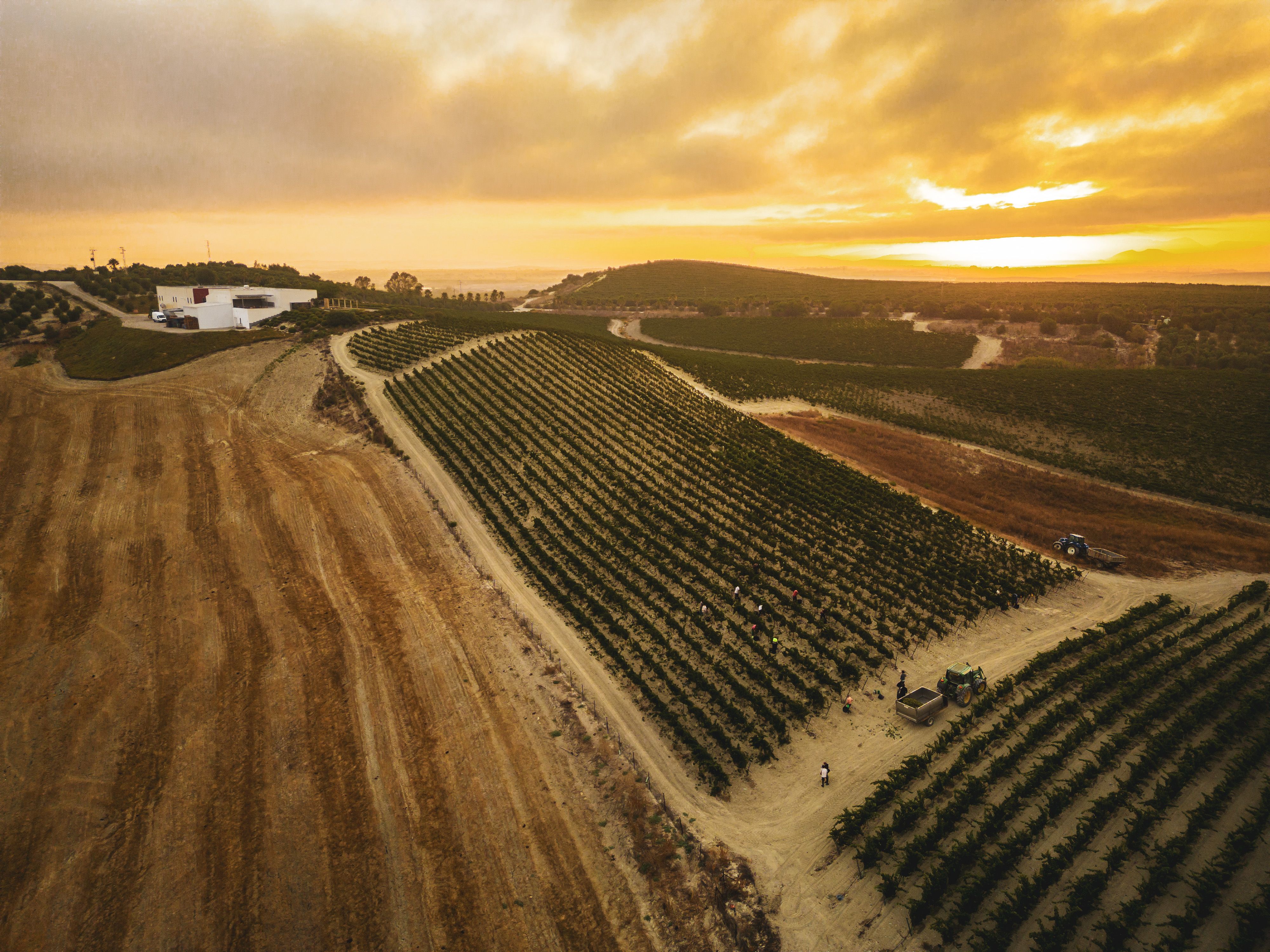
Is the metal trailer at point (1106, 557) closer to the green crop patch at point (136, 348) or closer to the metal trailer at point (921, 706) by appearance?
the metal trailer at point (921, 706)

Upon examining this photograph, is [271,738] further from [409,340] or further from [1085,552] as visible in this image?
[409,340]

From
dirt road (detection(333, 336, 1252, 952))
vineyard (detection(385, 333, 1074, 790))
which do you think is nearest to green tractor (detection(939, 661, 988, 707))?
dirt road (detection(333, 336, 1252, 952))

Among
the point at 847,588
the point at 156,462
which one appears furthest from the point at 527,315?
the point at 847,588

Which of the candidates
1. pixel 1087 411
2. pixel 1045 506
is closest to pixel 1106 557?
pixel 1045 506

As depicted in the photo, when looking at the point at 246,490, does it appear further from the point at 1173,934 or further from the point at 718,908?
the point at 1173,934

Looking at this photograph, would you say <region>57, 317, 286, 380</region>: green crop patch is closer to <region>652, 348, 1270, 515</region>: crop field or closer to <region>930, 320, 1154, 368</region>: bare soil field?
<region>652, 348, 1270, 515</region>: crop field

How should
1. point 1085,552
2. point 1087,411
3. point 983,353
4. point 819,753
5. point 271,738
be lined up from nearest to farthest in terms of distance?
point 271,738 → point 819,753 → point 1085,552 → point 1087,411 → point 983,353
